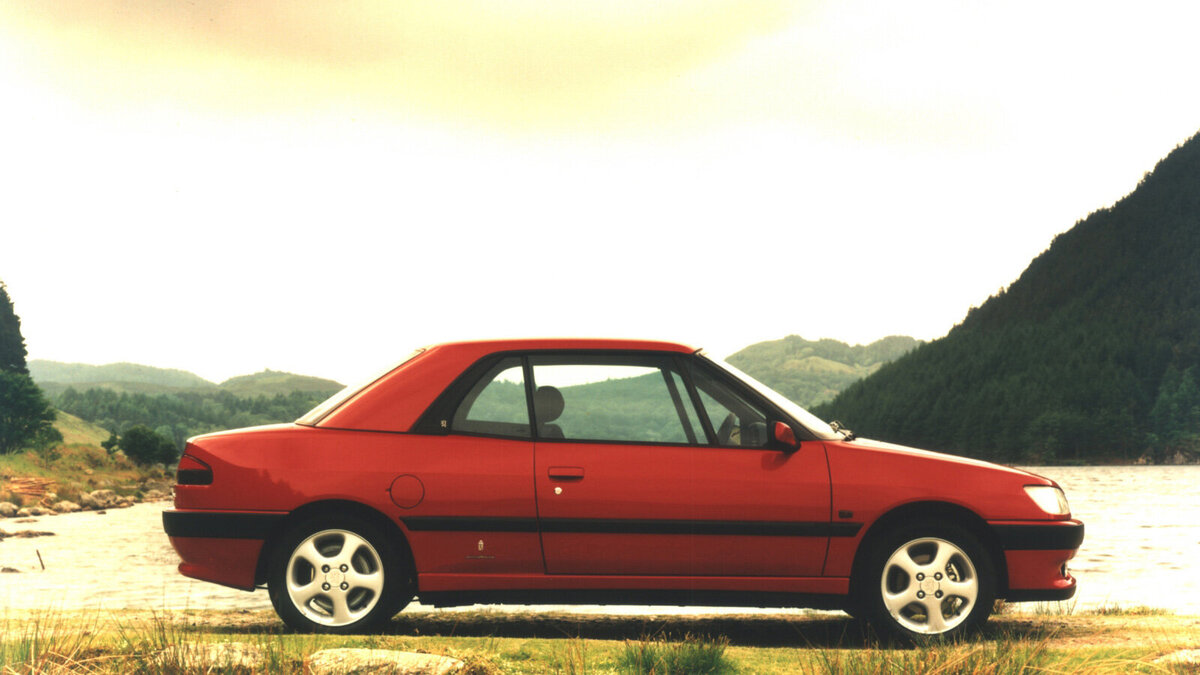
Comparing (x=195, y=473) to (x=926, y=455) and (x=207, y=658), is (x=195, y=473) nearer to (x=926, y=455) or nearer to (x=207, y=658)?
(x=207, y=658)

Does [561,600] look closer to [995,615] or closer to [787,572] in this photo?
[787,572]

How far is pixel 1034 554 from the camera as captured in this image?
6387mm

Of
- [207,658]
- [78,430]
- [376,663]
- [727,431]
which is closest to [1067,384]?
[78,430]

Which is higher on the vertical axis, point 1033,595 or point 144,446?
point 1033,595

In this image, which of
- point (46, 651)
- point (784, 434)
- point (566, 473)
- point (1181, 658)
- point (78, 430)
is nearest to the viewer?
point (46, 651)

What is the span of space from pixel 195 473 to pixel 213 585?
118ft

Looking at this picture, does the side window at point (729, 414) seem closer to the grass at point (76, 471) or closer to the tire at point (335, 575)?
the tire at point (335, 575)

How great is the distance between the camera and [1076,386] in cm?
15650

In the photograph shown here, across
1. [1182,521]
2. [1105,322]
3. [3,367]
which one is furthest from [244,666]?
[1105,322]

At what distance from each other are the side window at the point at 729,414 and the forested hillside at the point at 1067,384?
148 metres

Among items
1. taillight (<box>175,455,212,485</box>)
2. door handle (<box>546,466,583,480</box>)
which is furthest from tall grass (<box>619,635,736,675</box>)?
taillight (<box>175,455,212,485</box>)

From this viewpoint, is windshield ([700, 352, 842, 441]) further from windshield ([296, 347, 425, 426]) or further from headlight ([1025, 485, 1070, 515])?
windshield ([296, 347, 425, 426])

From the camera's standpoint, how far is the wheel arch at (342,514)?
625cm

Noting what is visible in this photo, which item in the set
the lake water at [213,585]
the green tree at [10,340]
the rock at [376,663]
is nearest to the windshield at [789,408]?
the rock at [376,663]
